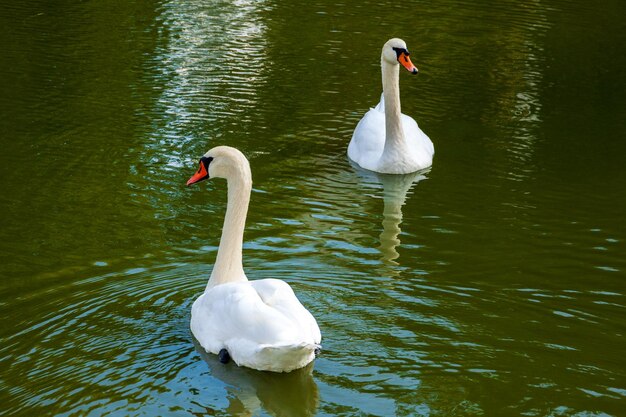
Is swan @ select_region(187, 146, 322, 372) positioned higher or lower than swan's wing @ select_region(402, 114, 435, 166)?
higher

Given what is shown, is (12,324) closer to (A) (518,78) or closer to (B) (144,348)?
(B) (144,348)

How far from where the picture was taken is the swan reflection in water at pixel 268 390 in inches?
251

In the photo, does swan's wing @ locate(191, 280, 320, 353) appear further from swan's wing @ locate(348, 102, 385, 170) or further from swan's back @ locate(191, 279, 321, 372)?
swan's wing @ locate(348, 102, 385, 170)

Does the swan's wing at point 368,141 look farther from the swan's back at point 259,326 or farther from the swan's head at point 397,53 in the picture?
the swan's back at point 259,326

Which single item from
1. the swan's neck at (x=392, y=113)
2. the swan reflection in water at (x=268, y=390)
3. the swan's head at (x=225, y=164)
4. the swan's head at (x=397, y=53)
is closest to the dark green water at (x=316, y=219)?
the swan reflection in water at (x=268, y=390)

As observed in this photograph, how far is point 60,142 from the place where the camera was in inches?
481

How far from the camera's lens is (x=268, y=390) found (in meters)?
6.56

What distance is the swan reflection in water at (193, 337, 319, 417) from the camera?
251 inches

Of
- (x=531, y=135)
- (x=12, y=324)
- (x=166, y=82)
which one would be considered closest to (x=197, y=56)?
(x=166, y=82)

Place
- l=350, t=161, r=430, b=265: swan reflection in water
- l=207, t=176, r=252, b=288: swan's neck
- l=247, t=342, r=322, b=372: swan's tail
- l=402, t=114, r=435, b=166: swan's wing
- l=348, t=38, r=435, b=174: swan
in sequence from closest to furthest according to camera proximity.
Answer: l=247, t=342, r=322, b=372: swan's tail < l=207, t=176, r=252, b=288: swan's neck < l=350, t=161, r=430, b=265: swan reflection in water < l=348, t=38, r=435, b=174: swan < l=402, t=114, r=435, b=166: swan's wing

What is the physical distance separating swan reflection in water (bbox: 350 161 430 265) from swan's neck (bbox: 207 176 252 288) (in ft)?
5.72

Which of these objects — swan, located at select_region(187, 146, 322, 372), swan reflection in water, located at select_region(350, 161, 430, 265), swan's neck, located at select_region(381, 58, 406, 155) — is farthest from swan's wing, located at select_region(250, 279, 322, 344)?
swan's neck, located at select_region(381, 58, 406, 155)

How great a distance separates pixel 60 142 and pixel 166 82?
10.5ft

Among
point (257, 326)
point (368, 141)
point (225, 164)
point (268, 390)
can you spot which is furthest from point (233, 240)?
point (368, 141)
